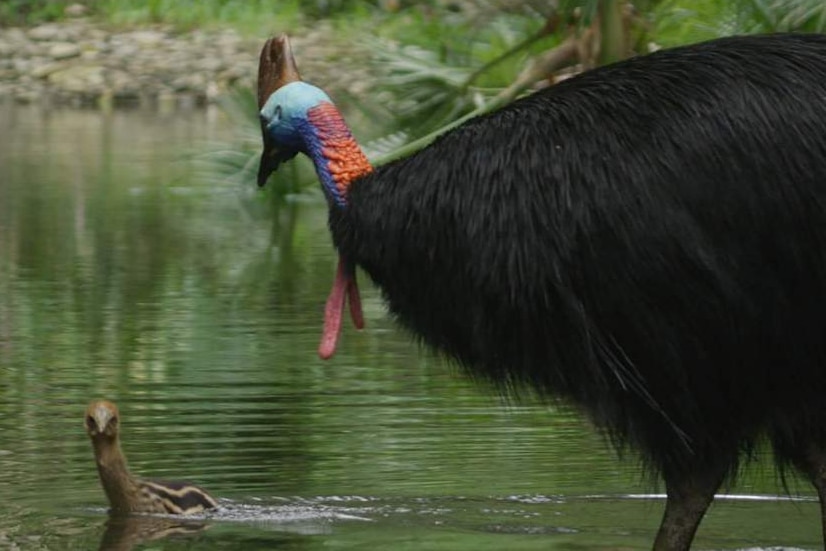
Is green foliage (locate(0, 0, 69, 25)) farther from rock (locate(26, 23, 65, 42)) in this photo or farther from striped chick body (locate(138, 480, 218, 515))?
striped chick body (locate(138, 480, 218, 515))

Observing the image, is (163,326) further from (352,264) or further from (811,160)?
(811,160)

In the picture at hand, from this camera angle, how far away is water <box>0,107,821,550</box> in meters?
6.16

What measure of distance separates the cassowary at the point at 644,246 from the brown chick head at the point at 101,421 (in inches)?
51.7

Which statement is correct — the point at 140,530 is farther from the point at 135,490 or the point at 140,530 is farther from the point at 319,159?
the point at 319,159

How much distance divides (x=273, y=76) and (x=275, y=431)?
181 cm

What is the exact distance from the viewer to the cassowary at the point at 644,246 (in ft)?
16.9

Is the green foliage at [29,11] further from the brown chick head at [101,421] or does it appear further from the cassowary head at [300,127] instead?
the cassowary head at [300,127]

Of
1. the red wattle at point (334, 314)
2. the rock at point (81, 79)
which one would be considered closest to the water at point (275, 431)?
the red wattle at point (334, 314)

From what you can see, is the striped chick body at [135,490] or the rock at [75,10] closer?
the striped chick body at [135,490]

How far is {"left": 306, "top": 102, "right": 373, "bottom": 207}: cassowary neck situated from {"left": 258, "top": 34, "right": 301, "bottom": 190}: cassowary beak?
15cm

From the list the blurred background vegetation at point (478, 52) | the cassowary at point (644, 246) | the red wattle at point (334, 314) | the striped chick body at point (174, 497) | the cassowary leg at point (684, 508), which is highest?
the cassowary at point (644, 246)

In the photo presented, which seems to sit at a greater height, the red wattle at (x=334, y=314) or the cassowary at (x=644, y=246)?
the cassowary at (x=644, y=246)

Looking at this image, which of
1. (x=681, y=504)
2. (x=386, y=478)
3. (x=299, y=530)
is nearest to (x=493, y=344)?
(x=681, y=504)

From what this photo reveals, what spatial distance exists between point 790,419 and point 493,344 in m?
0.67
